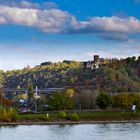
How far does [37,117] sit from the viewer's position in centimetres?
9000

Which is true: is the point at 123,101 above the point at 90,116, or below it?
above

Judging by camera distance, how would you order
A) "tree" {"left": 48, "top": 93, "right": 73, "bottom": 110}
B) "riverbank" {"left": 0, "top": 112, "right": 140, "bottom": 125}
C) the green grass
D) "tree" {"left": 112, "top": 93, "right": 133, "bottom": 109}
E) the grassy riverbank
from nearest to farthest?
"riverbank" {"left": 0, "top": 112, "right": 140, "bottom": 125}, the grassy riverbank, the green grass, "tree" {"left": 112, "top": 93, "right": 133, "bottom": 109}, "tree" {"left": 48, "top": 93, "right": 73, "bottom": 110}

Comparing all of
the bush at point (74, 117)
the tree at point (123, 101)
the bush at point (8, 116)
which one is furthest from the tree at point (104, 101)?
the bush at point (8, 116)

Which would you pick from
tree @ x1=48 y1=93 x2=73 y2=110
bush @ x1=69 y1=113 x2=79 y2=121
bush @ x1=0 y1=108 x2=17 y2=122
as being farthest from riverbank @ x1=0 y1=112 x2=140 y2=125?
tree @ x1=48 y1=93 x2=73 y2=110

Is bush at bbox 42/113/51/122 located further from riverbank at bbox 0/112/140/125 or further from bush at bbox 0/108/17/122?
bush at bbox 0/108/17/122

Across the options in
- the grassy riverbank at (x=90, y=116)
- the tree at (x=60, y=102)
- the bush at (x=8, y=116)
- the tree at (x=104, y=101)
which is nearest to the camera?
the bush at (x=8, y=116)

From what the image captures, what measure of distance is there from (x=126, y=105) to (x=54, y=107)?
10931mm

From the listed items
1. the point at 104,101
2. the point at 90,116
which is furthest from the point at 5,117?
the point at 104,101

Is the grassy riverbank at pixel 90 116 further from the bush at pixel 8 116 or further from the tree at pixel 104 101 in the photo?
the tree at pixel 104 101

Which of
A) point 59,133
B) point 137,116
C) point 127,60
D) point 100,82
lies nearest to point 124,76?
point 100,82

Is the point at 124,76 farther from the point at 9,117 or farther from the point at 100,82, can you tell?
the point at 9,117

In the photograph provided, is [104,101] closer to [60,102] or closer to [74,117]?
[60,102]

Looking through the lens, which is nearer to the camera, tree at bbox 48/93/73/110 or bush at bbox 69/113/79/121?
bush at bbox 69/113/79/121

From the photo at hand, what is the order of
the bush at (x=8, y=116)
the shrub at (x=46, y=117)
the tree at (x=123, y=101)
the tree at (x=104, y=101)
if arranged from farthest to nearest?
the tree at (x=123, y=101)
the tree at (x=104, y=101)
the shrub at (x=46, y=117)
the bush at (x=8, y=116)
